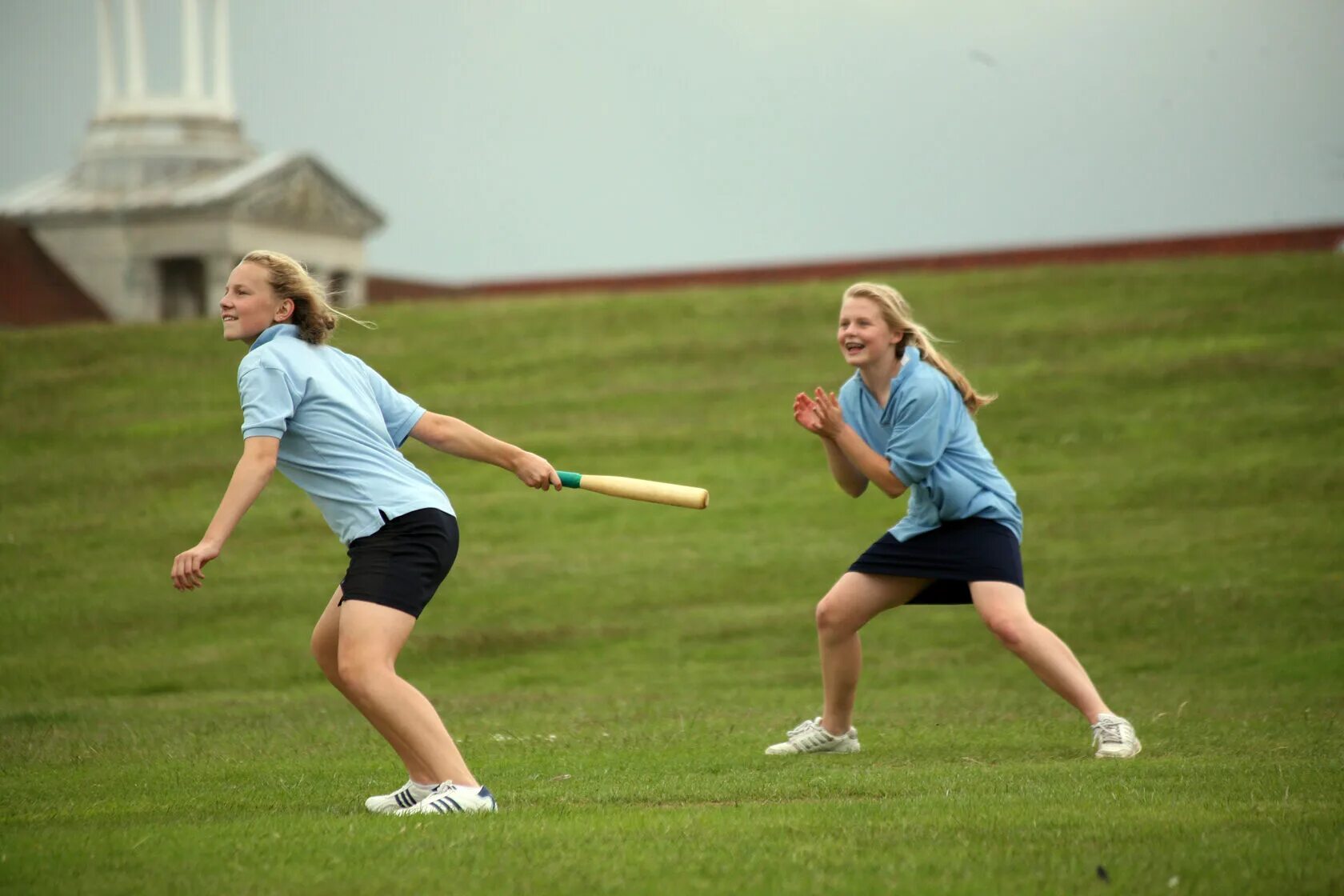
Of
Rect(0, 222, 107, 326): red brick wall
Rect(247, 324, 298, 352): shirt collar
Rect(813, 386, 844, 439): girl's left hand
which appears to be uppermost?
Rect(247, 324, 298, 352): shirt collar

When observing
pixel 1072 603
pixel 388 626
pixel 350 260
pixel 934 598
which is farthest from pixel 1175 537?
pixel 350 260

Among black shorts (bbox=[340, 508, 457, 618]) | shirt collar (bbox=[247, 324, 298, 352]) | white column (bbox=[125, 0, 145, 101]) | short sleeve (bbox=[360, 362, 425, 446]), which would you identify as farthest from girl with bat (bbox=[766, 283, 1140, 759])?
white column (bbox=[125, 0, 145, 101])

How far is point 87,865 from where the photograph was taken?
482 cm

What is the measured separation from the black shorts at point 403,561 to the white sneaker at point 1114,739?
3189mm

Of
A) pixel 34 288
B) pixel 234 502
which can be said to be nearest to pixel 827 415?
pixel 234 502

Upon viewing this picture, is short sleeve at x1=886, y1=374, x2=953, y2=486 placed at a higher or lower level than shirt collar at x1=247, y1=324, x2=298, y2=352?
lower

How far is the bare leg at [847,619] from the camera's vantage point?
→ 741cm

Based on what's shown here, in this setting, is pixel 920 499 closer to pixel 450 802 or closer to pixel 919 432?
pixel 919 432

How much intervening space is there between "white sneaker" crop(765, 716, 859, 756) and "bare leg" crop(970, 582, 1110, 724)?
3.33ft

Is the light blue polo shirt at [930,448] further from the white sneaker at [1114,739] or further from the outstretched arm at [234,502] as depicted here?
the outstretched arm at [234,502]

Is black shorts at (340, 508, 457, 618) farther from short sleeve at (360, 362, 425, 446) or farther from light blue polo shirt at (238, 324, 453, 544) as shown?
short sleeve at (360, 362, 425, 446)

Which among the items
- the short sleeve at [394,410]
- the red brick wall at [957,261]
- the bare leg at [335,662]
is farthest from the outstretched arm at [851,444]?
the red brick wall at [957,261]

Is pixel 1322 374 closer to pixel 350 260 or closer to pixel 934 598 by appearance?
pixel 934 598

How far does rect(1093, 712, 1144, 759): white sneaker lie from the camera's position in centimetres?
703
